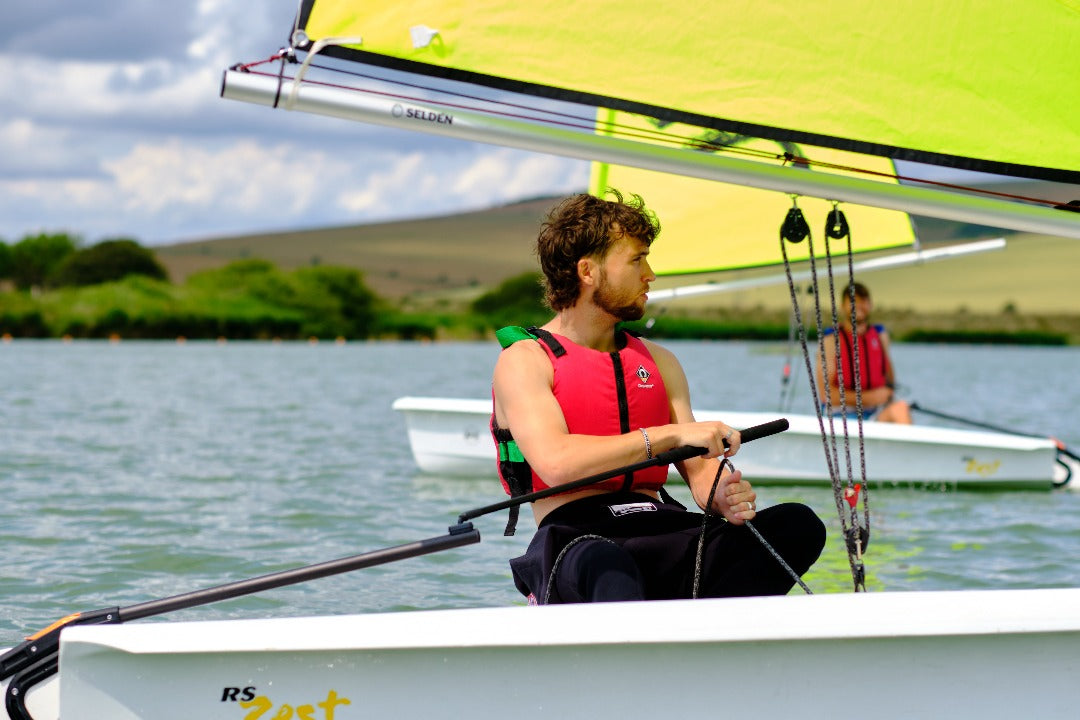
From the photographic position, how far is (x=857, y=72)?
3.09 m

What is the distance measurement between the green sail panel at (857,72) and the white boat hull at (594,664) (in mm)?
1264

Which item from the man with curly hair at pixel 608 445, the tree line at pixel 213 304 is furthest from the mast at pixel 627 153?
the tree line at pixel 213 304

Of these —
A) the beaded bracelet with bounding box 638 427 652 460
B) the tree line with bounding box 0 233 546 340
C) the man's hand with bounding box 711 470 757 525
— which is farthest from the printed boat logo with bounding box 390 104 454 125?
the tree line with bounding box 0 233 546 340

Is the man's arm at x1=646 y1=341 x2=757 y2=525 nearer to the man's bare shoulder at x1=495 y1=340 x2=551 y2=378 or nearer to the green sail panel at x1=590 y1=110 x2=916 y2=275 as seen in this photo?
the man's bare shoulder at x1=495 y1=340 x2=551 y2=378

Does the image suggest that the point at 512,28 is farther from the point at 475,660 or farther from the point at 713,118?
the point at 475,660

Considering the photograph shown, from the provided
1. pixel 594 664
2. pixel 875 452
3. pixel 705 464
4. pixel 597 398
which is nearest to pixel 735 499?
pixel 705 464

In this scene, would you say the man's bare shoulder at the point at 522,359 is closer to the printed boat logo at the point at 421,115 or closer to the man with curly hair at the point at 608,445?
the man with curly hair at the point at 608,445

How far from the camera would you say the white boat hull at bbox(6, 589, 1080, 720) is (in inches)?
81.4

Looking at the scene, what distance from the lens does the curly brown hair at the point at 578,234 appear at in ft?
8.48

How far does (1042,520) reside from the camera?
6.84 meters

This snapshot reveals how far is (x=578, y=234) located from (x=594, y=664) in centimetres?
86

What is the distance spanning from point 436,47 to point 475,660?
140 cm

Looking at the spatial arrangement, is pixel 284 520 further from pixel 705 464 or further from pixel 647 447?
pixel 647 447

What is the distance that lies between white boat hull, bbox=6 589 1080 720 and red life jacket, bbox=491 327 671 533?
1.51ft
